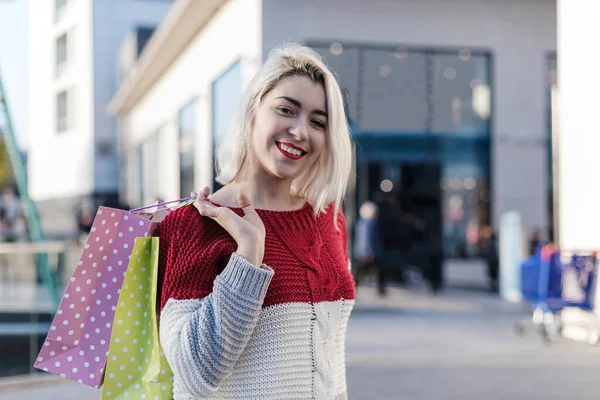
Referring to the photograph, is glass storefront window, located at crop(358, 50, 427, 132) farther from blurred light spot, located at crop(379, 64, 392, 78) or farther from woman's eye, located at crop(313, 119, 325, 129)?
woman's eye, located at crop(313, 119, 325, 129)

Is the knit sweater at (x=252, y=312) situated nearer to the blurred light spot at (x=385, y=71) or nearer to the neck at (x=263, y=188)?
the neck at (x=263, y=188)

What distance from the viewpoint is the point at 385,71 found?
14.9 meters

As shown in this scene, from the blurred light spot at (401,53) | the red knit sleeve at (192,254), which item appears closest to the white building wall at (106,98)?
the blurred light spot at (401,53)

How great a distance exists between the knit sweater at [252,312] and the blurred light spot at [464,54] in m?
13.9

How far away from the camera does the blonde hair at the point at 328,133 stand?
6.85ft

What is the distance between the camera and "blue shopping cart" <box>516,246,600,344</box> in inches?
336

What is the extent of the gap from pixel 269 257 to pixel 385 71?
1318cm

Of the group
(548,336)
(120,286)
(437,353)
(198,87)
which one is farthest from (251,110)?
(198,87)

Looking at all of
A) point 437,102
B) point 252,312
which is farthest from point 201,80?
point 252,312

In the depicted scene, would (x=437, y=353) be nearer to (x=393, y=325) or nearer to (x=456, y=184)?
(x=393, y=325)

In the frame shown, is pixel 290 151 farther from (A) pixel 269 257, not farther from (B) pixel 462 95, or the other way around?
(B) pixel 462 95

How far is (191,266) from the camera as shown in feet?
6.23

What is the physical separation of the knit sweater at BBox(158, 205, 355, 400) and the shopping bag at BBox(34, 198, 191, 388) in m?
0.16

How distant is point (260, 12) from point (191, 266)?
10273mm
